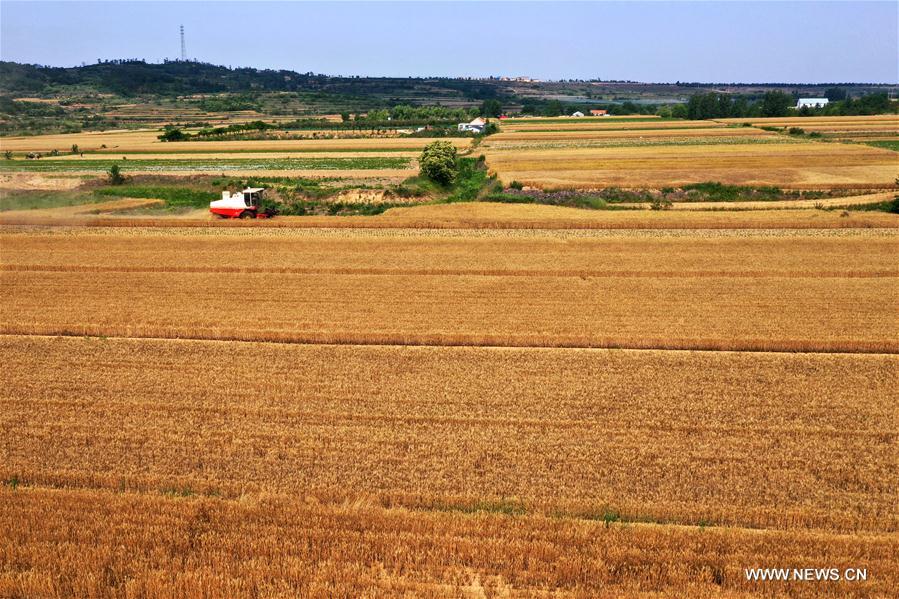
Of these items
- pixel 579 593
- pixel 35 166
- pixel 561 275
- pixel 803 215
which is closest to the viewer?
pixel 579 593

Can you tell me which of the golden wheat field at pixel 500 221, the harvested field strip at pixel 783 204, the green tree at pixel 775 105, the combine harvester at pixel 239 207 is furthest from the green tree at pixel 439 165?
the green tree at pixel 775 105

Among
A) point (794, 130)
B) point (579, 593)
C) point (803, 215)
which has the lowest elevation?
point (579, 593)

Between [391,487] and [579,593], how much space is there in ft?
12.7

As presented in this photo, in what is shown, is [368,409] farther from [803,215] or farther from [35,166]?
[35,166]

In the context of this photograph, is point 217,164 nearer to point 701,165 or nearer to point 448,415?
point 701,165

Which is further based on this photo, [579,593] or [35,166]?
[35,166]

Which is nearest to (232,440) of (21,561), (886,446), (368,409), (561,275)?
(368,409)

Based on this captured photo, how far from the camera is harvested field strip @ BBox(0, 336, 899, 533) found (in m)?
12.3

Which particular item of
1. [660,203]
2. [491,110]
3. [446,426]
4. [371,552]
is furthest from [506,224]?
[491,110]

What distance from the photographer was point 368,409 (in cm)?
1561

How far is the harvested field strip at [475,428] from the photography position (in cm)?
1227

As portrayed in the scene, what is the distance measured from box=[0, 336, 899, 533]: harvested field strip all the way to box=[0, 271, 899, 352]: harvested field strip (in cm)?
90

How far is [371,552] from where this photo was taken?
10547mm

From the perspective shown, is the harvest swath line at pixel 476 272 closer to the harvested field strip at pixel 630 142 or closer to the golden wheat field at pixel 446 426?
the golden wheat field at pixel 446 426
